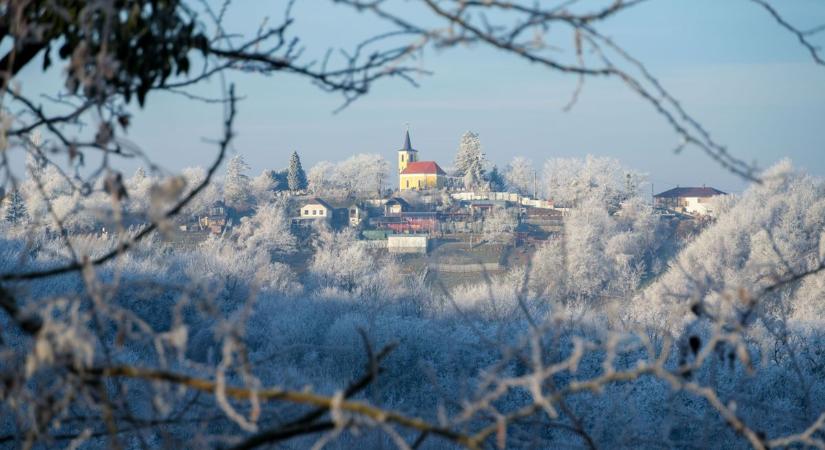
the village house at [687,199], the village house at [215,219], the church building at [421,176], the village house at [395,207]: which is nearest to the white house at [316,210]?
the village house at [395,207]

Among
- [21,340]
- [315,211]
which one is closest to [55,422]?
[21,340]

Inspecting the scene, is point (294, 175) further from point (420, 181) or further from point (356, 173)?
point (420, 181)

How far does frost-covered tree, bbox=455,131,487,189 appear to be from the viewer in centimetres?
6938

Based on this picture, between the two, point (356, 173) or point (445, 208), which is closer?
point (445, 208)

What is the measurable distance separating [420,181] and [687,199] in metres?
23.5

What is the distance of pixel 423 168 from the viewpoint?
76375mm

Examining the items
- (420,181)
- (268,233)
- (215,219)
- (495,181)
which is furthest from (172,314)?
(420,181)

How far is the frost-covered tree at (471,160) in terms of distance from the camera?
69.4 metres

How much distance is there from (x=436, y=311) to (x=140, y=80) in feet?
85.4

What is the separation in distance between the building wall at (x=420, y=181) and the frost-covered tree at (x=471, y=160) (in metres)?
3.13

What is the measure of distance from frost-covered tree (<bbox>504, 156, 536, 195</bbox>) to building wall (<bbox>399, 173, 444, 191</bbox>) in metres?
6.89

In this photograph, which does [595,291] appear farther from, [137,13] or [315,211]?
[137,13]

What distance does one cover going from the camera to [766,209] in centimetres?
4291

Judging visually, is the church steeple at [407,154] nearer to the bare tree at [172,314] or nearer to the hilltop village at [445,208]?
the hilltop village at [445,208]
